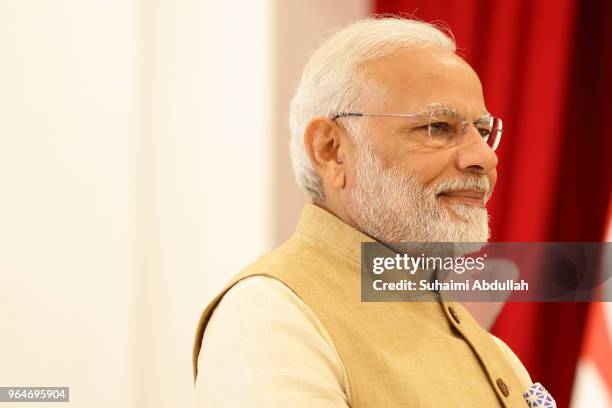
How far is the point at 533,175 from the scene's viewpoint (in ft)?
7.57

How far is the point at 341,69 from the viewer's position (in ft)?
4.37

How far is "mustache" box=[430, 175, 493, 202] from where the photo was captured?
Answer: 1288 mm

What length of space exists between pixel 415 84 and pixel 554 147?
111 cm

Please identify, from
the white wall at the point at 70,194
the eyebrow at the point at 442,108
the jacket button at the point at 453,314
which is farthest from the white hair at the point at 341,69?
the white wall at the point at 70,194

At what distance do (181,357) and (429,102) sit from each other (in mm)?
1338

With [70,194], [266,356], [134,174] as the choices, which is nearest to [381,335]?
[266,356]

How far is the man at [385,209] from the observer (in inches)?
43.4

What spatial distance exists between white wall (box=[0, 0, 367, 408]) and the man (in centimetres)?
72

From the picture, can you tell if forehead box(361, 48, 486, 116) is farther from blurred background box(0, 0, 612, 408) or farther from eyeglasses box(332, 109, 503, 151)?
blurred background box(0, 0, 612, 408)

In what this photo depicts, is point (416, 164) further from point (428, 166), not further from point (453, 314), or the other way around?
point (453, 314)

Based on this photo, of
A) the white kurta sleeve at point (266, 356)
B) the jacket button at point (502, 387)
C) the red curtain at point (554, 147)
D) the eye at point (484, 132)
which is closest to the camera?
the white kurta sleeve at point (266, 356)

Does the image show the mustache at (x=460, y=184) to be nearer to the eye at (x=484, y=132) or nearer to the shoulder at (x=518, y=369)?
the eye at (x=484, y=132)

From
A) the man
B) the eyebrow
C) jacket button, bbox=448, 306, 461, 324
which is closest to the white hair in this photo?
the man

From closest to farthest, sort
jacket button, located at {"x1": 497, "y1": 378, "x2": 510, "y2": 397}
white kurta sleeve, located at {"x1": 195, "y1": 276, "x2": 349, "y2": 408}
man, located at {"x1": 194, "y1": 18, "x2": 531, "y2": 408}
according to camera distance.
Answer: white kurta sleeve, located at {"x1": 195, "y1": 276, "x2": 349, "y2": 408}
man, located at {"x1": 194, "y1": 18, "x2": 531, "y2": 408}
jacket button, located at {"x1": 497, "y1": 378, "x2": 510, "y2": 397}
